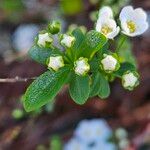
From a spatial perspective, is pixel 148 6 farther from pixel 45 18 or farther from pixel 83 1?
pixel 45 18

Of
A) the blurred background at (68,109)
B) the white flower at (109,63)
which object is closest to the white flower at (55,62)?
the white flower at (109,63)

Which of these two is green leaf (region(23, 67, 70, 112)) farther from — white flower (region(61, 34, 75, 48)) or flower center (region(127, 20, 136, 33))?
flower center (region(127, 20, 136, 33))

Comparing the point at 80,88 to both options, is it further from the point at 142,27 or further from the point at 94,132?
the point at 94,132

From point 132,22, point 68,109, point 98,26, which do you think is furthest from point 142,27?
point 68,109

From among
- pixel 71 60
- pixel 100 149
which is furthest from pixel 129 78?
pixel 100 149

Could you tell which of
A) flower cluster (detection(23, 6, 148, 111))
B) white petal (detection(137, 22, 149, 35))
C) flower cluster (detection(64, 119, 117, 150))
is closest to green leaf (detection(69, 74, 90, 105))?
flower cluster (detection(23, 6, 148, 111))

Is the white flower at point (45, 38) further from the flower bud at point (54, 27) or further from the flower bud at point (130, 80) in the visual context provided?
the flower bud at point (130, 80)
